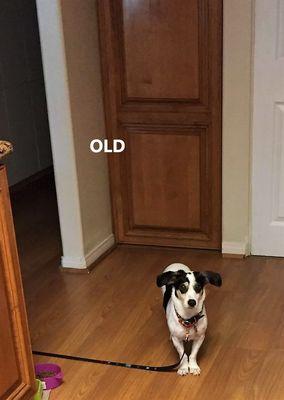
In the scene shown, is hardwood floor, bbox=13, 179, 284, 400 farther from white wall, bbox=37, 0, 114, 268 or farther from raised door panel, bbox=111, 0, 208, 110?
raised door panel, bbox=111, 0, 208, 110

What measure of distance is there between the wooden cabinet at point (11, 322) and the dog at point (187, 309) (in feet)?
1.80

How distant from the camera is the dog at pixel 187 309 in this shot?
2.21m

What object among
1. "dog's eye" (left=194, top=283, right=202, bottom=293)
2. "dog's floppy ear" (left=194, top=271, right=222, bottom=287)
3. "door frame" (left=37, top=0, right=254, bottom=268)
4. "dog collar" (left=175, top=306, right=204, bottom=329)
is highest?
"door frame" (left=37, top=0, right=254, bottom=268)

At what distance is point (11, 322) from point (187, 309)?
25.6 inches

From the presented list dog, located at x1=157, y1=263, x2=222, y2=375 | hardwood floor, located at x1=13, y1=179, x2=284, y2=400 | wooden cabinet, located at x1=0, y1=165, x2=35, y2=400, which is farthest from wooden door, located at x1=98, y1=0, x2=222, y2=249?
wooden cabinet, located at x1=0, y1=165, x2=35, y2=400

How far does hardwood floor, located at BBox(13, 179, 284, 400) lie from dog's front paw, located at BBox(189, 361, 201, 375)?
2 centimetres

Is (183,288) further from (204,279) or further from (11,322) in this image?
(11,322)

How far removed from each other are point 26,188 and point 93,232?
138 centimetres

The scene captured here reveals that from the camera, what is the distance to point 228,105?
3043 millimetres

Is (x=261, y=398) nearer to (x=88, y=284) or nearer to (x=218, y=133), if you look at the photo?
(x=88, y=284)

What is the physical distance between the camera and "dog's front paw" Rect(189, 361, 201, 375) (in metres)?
2.30

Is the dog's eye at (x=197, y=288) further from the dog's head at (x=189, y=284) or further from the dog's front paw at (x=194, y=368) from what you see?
the dog's front paw at (x=194, y=368)

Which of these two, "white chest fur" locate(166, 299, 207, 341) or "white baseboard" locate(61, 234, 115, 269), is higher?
"white chest fur" locate(166, 299, 207, 341)

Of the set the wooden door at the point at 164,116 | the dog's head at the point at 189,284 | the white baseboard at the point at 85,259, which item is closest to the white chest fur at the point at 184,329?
the dog's head at the point at 189,284
